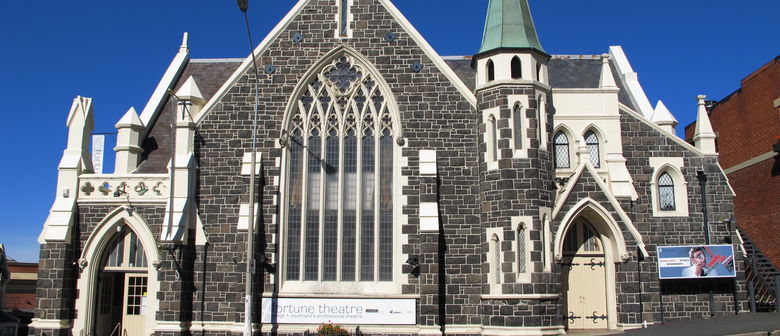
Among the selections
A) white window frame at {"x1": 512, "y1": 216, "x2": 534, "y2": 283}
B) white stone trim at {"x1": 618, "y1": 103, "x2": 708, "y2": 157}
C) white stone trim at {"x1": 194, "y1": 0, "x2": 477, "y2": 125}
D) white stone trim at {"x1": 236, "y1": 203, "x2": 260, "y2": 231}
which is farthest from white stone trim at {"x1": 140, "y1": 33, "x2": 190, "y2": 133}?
white stone trim at {"x1": 618, "y1": 103, "x2": 708, "y2": 157}

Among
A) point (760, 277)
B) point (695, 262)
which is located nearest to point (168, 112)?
point (695, 262)

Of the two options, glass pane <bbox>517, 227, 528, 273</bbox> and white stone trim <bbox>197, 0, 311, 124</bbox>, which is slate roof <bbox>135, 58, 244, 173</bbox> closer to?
white stone trim <bbox>197, 0, 311, 124</bbox>

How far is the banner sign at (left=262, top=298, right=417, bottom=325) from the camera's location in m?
19.5

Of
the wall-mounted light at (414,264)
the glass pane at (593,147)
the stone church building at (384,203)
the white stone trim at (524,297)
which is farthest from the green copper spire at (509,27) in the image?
the white stone trim at (524,297)

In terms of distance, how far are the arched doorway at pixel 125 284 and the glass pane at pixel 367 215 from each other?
21.3 feet

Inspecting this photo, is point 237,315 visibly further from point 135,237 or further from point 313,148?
point 313,148

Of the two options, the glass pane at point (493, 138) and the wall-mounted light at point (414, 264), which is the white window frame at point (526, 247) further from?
the wall-mounted light at point (414, 264)

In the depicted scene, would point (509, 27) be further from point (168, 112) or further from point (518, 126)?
point (168, 112)

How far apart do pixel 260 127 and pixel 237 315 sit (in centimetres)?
557

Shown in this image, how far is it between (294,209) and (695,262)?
11.8 m

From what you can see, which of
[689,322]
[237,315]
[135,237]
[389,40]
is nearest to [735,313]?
[689,322]

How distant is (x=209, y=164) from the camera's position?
20.9 m

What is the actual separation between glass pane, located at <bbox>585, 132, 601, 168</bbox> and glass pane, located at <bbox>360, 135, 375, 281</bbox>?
21.8 feet

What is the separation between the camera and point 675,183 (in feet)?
69.6
